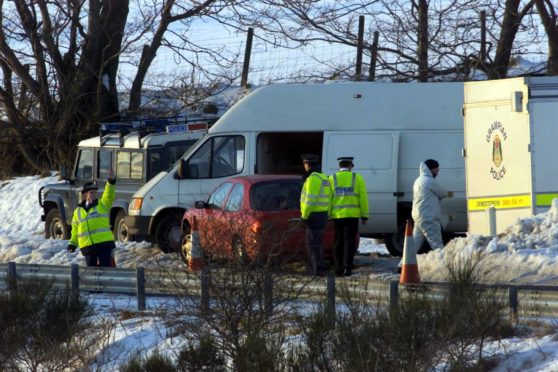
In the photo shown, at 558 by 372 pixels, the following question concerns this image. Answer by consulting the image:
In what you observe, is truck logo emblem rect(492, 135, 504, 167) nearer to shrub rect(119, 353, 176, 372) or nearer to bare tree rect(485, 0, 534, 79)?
shrub rect(119, 353, 176, 372)

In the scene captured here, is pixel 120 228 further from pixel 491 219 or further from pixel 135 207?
pixel 491 219

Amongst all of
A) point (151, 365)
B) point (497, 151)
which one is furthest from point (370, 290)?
point (497, 151)

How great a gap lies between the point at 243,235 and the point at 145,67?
947 inches

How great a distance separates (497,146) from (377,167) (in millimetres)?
3020

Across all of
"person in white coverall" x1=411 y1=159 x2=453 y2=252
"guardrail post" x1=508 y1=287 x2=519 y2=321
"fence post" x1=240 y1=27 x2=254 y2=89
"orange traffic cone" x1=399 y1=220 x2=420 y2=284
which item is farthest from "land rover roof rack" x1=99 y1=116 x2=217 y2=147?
"fence post" x1=240 y1=27 x2=254 y2=89

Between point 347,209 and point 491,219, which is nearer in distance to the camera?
point 347,209

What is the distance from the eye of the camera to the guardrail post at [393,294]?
9.18m

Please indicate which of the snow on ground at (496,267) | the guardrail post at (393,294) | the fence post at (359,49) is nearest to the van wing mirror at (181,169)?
the snow on ground at (496,267)

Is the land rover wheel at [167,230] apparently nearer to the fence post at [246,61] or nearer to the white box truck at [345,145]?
the white box truck at [345,145]

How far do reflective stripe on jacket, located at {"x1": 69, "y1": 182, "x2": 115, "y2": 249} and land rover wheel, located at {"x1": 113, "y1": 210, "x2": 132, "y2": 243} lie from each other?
209 inches

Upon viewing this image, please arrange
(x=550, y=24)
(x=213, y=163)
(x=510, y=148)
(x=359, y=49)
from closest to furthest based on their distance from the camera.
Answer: (x=510, y=148), (x=213, y=163), (x=550, y=24), (x=359, y=49)

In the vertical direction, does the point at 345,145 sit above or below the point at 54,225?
above

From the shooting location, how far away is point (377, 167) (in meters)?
18.3

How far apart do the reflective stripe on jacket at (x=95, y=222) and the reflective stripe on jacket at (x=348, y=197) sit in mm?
2862
